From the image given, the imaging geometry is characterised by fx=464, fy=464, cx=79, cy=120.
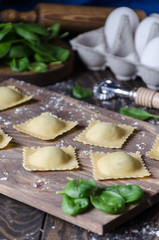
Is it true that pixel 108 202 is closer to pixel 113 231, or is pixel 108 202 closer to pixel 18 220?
pixel 113 231

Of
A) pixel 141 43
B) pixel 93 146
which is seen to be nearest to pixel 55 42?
pixel 141 43

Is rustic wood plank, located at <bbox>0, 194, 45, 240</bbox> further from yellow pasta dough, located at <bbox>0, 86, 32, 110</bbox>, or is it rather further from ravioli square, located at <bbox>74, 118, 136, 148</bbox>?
yellow pasta dough, located at <bbox>0, 86, 32, 110</bbox>

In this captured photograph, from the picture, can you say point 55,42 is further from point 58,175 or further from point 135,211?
point 135,211

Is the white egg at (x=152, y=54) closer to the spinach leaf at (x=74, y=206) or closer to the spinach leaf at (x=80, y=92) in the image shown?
the spinach leaf at (x=80, y=92)

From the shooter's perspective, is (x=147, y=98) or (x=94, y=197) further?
(x=147, y=98)

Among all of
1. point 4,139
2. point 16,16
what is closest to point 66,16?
point 16,16

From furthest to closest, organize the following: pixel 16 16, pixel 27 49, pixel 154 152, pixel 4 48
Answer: pixel 16 16
pixel 27 49
pixel 4 48
pixel 154 152

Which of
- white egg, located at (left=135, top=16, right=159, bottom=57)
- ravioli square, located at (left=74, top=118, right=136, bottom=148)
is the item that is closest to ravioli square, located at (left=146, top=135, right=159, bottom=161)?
→ ravioli square, located at (left=74, top=118, right=136, bottom=148)
